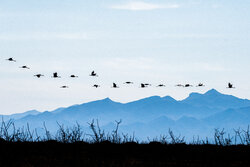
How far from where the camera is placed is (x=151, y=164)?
654 inches

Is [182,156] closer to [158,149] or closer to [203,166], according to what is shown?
[158,149]

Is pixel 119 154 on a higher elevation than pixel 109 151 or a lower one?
lower

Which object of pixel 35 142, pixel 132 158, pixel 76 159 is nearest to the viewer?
pixel 76 159

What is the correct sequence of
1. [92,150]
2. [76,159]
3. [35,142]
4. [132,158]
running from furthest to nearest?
[35,142] → [92,150] → [132,158] → [76,159]

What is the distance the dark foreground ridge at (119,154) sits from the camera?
55.2ft

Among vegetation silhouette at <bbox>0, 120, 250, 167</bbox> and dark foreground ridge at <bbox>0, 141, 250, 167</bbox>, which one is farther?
vegetation silhouette at <bbox>0, 120, 250, 167</bbox>

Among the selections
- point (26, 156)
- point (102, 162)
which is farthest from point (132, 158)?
point (26, 156)

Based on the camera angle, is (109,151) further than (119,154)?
Yes

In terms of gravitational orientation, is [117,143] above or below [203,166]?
above

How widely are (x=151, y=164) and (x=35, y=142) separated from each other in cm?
765

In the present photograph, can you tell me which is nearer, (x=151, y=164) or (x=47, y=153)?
(x=151, y=164)

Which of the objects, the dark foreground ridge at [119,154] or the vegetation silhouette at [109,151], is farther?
the vegetation silhouette at [109,151]

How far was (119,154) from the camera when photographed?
19578mm

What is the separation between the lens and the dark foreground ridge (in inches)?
663
